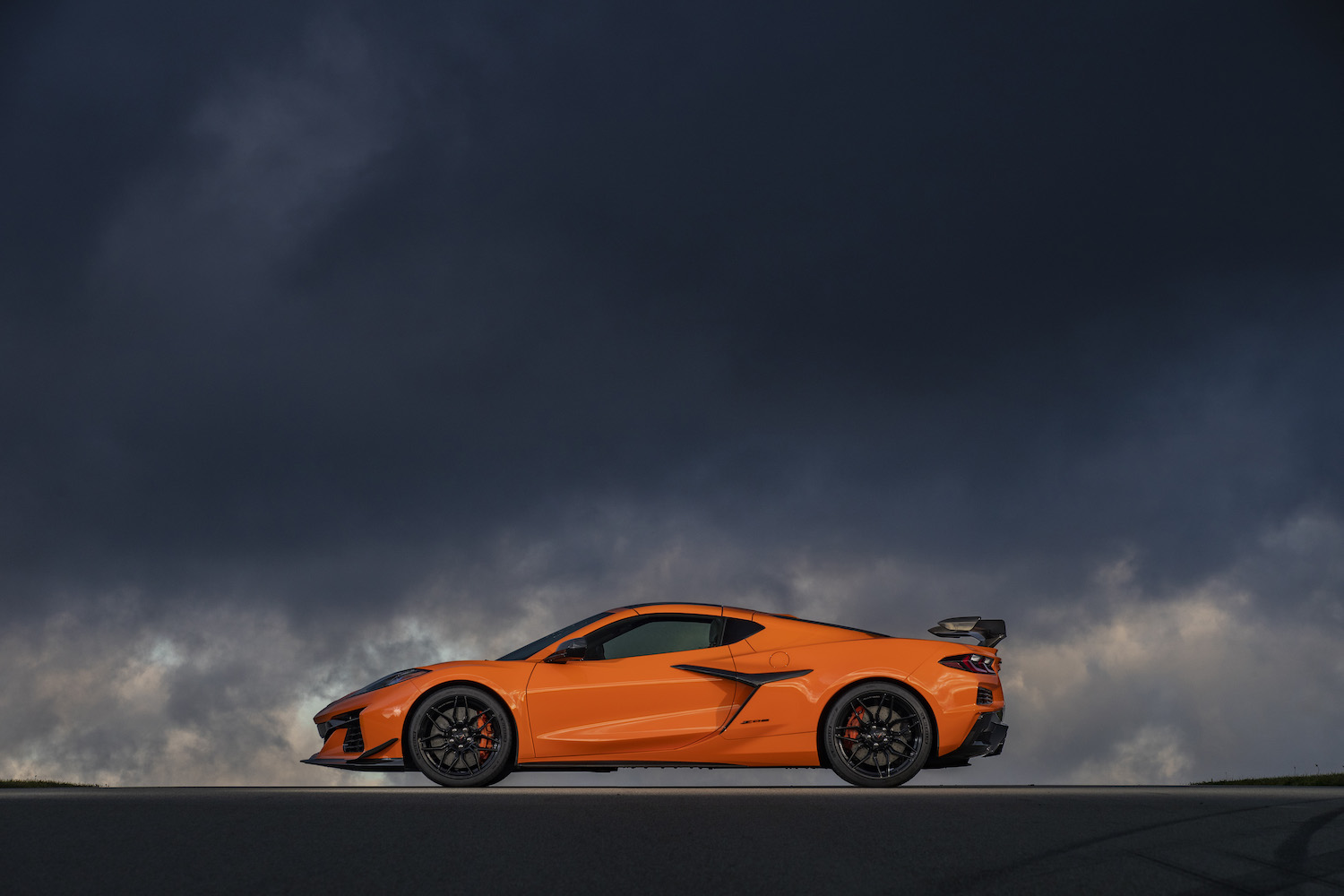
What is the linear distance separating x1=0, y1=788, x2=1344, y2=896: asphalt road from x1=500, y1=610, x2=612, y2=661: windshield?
194 centimetres

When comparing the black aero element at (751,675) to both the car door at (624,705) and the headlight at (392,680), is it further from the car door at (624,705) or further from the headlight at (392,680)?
the headlight at (392,680)

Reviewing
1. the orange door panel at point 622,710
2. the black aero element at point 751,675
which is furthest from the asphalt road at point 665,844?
the black aero element at point 751,675

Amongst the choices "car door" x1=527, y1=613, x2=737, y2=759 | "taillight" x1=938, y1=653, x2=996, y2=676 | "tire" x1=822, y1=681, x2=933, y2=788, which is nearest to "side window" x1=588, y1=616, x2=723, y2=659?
"car door" x1=527, y1=613, x2=737, y2=759

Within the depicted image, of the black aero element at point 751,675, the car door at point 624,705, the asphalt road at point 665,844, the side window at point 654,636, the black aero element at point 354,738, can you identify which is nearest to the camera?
the asphalt road at point 665,844

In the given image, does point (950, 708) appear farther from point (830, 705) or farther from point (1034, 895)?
point (1034, 895)

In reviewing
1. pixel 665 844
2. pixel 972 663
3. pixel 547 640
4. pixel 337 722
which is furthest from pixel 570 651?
pixel 665 844

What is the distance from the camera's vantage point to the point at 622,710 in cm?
791

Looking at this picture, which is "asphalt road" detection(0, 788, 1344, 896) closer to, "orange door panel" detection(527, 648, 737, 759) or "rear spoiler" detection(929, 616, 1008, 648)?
"orange door panel" detection(527, 648, 737, 759)

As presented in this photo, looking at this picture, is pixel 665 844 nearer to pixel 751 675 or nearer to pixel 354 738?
pixel 751 675

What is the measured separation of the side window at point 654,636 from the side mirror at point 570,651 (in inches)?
10.3

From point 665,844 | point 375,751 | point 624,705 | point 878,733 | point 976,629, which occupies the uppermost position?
point 976,629

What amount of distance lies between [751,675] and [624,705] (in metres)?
1.05

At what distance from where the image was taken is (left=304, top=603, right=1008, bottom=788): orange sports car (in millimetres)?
7891

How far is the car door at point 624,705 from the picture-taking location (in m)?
7.89
